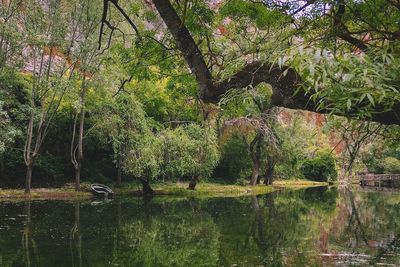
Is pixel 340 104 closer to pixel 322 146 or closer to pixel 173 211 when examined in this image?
pixel 173 211

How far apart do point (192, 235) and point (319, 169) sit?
47.3 metres

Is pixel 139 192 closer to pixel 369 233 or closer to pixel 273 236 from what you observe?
pixel 273 236

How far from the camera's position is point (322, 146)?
202 feet

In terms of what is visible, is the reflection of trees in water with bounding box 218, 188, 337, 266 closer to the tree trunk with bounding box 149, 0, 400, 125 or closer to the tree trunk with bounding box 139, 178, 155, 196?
the tree trunk with bounding box 149, 0, 400, 125

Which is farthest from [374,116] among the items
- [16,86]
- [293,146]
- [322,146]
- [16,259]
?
[322,146]

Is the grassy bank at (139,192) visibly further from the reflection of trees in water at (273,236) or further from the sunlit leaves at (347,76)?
the sunlit leaves at (347,76)

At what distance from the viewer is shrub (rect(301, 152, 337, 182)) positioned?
58062 mm

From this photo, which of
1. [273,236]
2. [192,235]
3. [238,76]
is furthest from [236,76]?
[273,236]

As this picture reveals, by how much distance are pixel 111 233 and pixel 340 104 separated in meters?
13.9

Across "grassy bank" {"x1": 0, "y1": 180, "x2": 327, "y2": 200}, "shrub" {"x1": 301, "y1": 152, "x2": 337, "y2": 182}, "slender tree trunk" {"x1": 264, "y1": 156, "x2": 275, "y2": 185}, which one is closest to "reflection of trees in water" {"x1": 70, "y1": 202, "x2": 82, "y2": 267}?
"grassy bank" {"x1": 0, "y1": 180, "x2": 327, "y2": 200}

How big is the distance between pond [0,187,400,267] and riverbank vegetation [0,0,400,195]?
3.10 meters

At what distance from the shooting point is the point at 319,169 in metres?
59.9

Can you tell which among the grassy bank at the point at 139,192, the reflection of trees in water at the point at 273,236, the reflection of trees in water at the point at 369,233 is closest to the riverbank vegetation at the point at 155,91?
the grassy bank at the point at 139,192

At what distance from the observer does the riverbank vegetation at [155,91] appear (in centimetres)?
359
